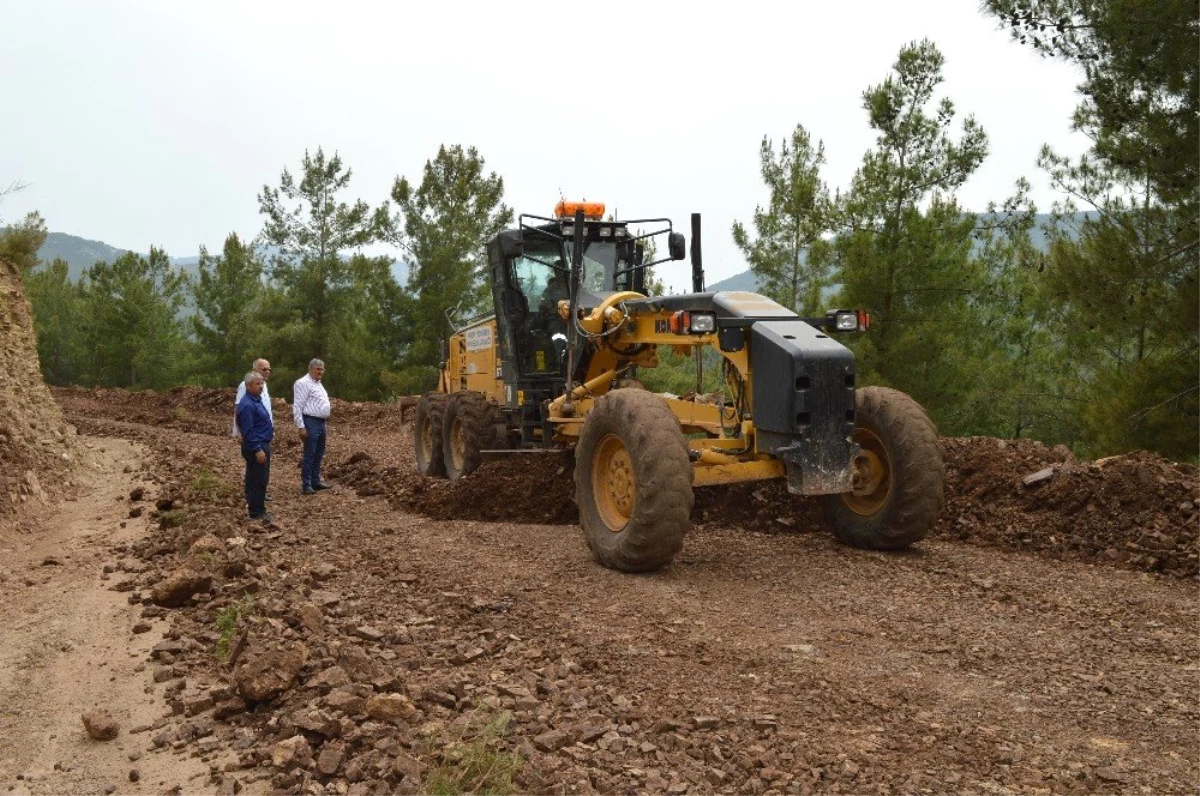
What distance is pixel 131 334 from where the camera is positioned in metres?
40.6

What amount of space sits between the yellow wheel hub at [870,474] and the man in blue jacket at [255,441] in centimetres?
529

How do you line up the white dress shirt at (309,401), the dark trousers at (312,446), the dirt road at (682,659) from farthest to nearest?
1. the dark trousers at (312,446)
2. the white dress shirt at (309,401)
3. the dirt road at (682,659)

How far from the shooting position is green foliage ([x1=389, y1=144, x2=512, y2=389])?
2959 centimetres

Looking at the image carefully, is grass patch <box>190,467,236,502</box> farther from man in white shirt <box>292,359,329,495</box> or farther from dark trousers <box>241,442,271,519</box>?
dark trousers <box>241,442,271,519</box>

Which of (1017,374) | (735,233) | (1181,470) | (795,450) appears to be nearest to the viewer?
(795,450)

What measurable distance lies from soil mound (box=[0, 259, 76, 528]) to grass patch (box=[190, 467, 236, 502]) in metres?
1.46

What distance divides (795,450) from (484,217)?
2564 cm

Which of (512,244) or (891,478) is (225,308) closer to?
(512,244)

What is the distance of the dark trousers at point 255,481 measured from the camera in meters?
9.35

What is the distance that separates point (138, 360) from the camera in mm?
40688

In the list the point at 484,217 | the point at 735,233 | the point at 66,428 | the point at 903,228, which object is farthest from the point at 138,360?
the point at 903,228

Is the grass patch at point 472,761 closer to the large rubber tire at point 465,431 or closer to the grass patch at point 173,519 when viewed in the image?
the grass patch at point 173,519

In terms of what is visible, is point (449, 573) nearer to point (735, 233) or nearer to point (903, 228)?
point (903, 228)

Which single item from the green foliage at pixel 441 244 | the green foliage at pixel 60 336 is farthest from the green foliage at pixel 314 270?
the green foliage at pixel 60 336
